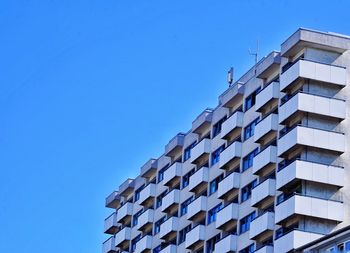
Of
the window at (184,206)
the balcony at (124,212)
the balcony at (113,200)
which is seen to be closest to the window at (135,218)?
the balcony at (124,212)

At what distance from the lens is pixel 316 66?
8656cm

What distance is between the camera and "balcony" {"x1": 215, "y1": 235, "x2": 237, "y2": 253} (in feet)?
303

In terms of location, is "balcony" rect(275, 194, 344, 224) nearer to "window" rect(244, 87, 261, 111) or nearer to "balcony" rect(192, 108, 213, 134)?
"window" rect(244, 87, 261, 111)

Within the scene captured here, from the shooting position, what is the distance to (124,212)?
118438 mm

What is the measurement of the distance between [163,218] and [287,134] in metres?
26.2

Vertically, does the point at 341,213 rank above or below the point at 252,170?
below

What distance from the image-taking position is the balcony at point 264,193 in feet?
287

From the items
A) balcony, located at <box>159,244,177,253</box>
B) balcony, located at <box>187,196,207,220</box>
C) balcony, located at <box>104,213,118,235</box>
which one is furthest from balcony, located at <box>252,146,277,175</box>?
balcony, located at <box>104,213,118,235</box>

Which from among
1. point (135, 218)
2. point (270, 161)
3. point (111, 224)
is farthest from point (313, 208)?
point (111, 224)

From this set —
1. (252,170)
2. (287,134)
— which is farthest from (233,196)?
→ (287,134)

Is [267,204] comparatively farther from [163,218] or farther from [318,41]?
[163,218]

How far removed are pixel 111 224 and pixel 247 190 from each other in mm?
32407

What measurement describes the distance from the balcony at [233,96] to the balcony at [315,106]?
1029 cm

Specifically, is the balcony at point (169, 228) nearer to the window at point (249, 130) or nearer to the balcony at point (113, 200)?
the window at point (249, 130)
